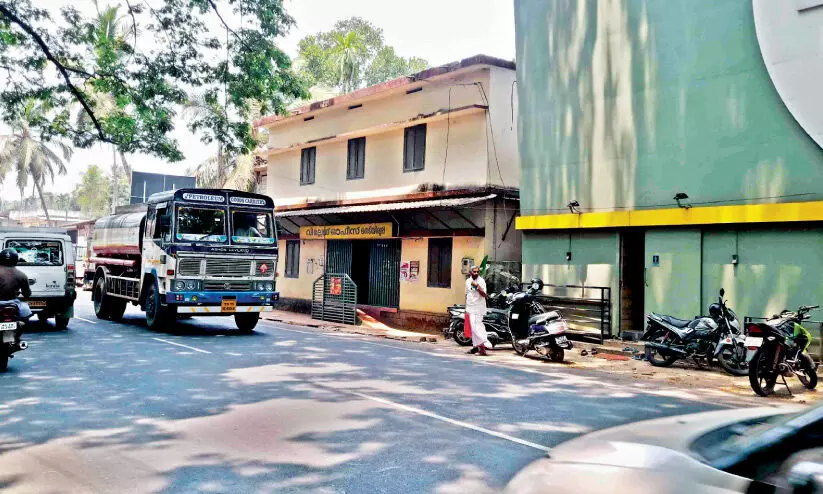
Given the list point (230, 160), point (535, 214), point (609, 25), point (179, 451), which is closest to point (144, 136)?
point (535, 214)

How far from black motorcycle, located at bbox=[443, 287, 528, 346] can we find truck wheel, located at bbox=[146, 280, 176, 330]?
6193 millimetres

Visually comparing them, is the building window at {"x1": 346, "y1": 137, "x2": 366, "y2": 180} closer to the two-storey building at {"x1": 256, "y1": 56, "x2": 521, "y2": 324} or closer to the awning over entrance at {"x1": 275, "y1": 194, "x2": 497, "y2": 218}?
the two-storey building at {"x1": 256, "y1": 56, "x2": 521, "y2": 324}

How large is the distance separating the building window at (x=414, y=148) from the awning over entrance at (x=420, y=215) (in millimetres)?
1239

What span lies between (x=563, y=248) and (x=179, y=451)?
11.1 metres

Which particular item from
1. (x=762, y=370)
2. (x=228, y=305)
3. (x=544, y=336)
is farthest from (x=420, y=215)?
(x=762, y=370)

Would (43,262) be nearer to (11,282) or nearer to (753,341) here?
(11,282)

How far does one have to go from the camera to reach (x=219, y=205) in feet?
48.0

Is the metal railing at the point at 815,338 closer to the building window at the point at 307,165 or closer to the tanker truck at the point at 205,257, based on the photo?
the tanker truck at the point at 205,257

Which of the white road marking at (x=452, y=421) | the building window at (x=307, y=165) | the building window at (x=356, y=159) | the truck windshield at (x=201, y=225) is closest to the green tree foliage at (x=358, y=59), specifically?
the building window at (x=307, y=165)

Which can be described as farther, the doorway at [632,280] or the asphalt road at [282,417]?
the doorway at [632,280]

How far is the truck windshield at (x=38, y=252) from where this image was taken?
14.1 meters

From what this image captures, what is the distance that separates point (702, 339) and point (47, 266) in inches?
512

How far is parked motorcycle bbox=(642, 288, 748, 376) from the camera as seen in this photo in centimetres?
1038

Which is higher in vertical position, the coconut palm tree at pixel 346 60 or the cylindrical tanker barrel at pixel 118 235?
the coconut palm tree at pixel 346 60
